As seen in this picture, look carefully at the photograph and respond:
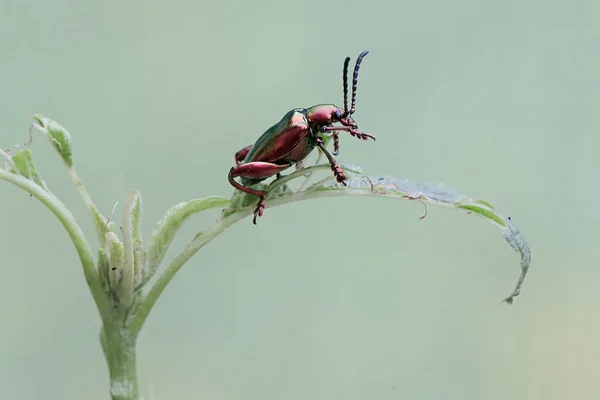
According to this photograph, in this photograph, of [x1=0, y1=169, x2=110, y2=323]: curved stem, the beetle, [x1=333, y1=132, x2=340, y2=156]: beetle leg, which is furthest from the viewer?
[x1=333, y1=132, x2=340, y2=156]: beetle leg

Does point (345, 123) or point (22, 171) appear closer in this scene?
point (22, 171)

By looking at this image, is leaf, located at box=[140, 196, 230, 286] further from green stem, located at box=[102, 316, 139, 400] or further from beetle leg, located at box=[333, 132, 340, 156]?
beetle leg, located at box=[333, 132, 340, 156]

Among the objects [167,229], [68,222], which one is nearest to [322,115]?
[167,229]

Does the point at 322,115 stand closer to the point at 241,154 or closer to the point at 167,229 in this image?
the point at 241,154

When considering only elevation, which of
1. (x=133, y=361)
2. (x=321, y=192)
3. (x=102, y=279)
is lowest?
(x=133, y=361)

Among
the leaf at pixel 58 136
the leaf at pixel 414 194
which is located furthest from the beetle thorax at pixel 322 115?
the leaf at pixel 58 136

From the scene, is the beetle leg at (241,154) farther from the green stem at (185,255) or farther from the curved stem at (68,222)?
the curved stem at (68,222)

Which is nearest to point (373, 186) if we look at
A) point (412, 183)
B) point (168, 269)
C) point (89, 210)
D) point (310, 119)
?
point (412, 183)

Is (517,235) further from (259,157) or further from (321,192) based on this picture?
(259,157)

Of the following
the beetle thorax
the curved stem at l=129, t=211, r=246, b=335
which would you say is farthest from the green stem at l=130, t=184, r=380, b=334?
the beetle thorax
